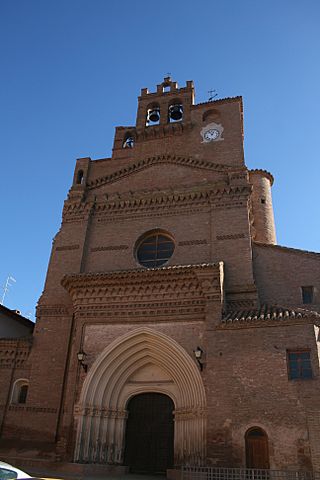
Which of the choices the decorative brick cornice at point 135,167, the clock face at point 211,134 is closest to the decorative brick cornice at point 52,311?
the decorative brick cornice at point 135,167

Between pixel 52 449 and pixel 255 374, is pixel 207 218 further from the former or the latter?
pixel 52 449

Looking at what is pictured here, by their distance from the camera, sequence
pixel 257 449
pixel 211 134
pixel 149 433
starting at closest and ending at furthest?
pixel 257 449 → pixel 149 433 → pixel 211 134

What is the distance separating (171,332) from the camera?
49.9ft

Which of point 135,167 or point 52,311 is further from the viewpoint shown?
point 135,167

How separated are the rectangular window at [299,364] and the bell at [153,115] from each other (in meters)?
14.9

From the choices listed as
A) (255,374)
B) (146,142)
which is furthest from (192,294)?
(146,142)

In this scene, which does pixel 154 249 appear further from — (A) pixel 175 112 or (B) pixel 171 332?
(A) pixel 175 112

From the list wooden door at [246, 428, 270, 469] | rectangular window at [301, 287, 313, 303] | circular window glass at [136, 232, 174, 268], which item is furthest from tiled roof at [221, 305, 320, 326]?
circular window glass at [136, 232, 174, 268]

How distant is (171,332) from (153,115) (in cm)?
1318

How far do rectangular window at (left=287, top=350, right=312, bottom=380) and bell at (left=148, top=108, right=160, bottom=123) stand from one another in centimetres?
1494

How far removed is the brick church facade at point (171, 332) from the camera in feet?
42.4

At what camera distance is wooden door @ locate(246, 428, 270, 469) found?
12297 millimetres

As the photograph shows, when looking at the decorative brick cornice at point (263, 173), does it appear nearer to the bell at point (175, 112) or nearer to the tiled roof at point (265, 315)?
the bell at point (175, 112)

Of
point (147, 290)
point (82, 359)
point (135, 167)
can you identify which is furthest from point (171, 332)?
point (135, 167)
